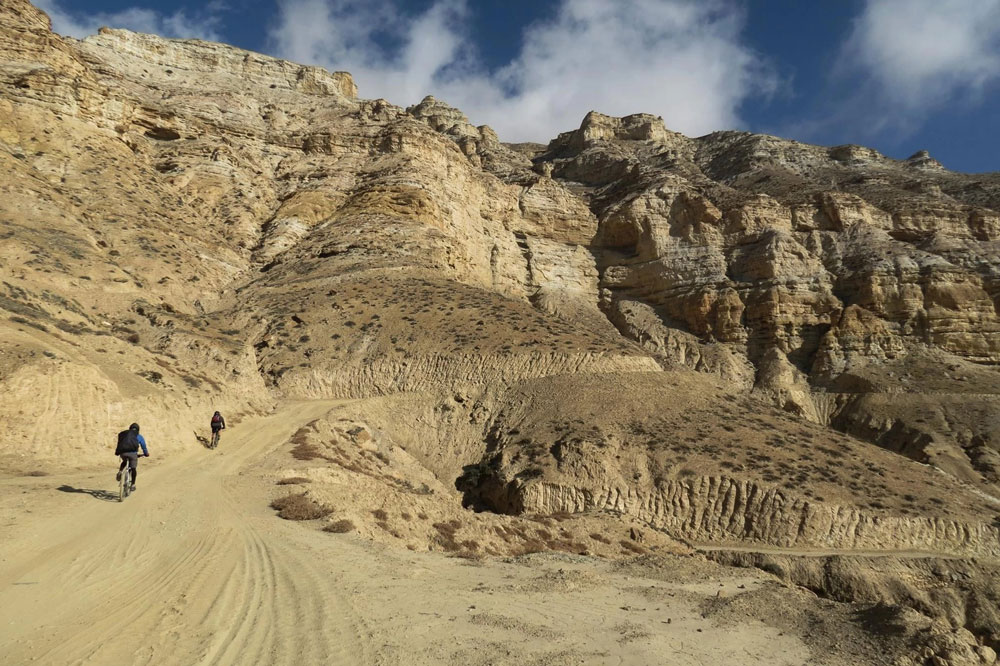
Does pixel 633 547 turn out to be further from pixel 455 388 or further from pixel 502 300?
pixel 502 300

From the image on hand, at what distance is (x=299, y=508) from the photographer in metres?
12.2

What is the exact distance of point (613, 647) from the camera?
771 cm

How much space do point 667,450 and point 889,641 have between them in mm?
14782

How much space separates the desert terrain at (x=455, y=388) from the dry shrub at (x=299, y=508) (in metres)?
0.17

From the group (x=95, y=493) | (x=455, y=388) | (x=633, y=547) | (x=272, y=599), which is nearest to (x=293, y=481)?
(x=95, y=493)

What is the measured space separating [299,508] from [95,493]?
4.15m

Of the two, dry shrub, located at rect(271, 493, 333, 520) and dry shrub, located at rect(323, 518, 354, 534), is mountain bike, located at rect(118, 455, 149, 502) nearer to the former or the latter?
dry shrub, located at rect(271, 493, 333, 520)

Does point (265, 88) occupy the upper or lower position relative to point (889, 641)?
upper

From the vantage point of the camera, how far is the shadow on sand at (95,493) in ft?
37.0

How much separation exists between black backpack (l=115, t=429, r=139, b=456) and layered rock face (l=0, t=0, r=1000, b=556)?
2955 mm

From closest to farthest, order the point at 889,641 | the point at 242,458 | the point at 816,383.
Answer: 1. the point at 889,641
2. the point at 242,458
3. the point at 816,383

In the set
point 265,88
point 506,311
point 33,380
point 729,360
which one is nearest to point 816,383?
point 729,360

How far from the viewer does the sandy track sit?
596 cm

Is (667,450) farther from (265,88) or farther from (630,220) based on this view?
(265,88)
